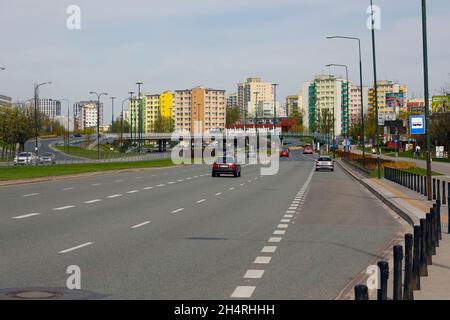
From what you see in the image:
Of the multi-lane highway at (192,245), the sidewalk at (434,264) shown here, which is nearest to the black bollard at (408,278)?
the sidewalk at (434,264)

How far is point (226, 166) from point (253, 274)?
41.3 metres

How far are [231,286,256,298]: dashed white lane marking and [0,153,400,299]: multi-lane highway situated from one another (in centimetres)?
1

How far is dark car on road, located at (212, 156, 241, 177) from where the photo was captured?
52812 millimetres

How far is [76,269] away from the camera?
11.8 m

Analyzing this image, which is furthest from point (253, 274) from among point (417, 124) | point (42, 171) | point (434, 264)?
point (42, 171)

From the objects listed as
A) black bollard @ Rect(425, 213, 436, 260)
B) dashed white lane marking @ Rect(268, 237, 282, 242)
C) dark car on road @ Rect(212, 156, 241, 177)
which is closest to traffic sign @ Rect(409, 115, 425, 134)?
dashed white lane marking @ Rect(268, 237, 282, 242)

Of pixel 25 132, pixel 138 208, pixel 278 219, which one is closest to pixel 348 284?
pixel 278 219

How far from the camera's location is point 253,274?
37.8 ft

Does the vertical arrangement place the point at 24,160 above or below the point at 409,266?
above

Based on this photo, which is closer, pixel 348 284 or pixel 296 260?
pixel 348 284

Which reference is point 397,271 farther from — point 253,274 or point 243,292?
point 253,274

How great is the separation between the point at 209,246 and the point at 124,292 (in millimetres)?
5310
